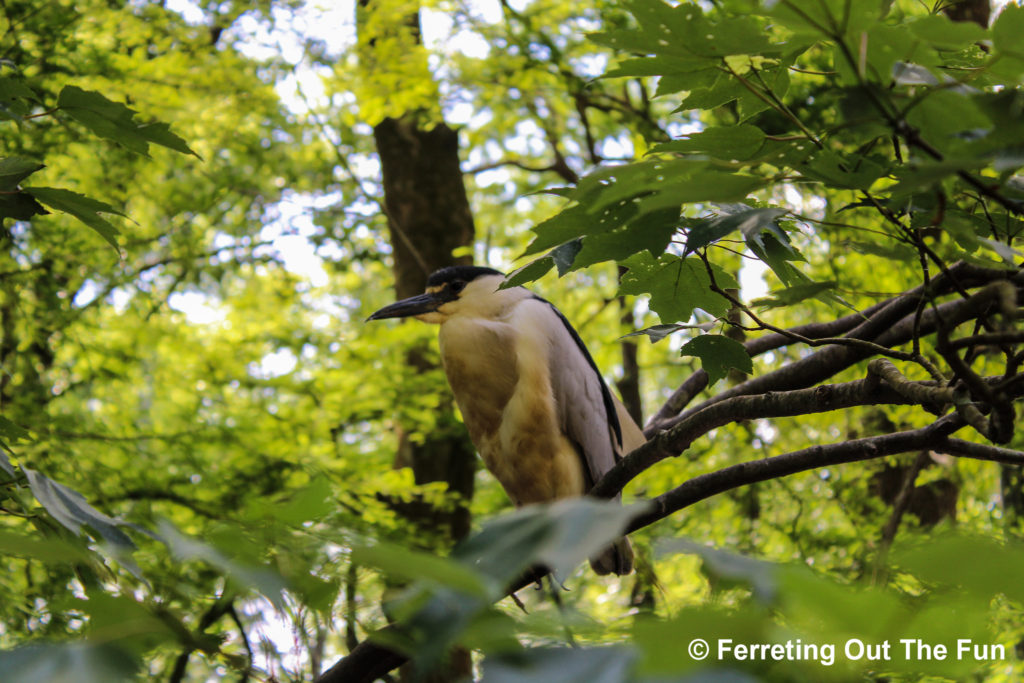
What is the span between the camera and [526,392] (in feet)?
9.66

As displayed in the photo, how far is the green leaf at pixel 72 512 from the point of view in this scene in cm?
96

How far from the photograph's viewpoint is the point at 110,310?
21.7 ft

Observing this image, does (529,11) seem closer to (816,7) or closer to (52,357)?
(52,357)

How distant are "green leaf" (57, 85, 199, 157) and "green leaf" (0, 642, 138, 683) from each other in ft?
3.44

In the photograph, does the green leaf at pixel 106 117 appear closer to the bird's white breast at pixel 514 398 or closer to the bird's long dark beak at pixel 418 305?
the bird's white breast at pixel 514 398

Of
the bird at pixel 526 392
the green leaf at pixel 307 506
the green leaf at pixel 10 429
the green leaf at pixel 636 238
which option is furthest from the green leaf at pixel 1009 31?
the bird at pixel 526 392

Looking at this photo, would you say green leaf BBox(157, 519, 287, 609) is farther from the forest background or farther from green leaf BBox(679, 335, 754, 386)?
green leaf BBox(679, 335, 754, 386)

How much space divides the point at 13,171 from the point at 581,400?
6.91 feet

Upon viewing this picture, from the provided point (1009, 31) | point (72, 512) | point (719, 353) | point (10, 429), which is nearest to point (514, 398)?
point (719, 353)

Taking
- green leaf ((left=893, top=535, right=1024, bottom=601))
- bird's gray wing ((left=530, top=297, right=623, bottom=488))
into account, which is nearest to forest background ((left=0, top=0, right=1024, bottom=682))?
green leaf ((left=893, top=535, right=1024, bottom=601))

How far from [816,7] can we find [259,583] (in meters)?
0.73

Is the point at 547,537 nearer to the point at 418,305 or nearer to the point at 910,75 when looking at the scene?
the point at 910,75

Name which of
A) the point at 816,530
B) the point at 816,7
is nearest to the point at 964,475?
the point at 816,530

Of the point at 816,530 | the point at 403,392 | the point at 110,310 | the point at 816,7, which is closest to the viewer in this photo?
the point at 816,7
